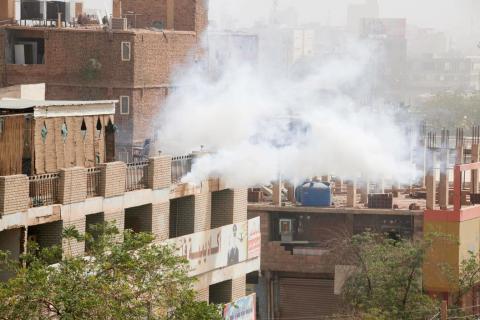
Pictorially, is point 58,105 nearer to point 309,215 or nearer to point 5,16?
point 309,215

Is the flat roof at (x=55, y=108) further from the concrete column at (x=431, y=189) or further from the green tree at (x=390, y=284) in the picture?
the concrete column at (x=431, y=189)

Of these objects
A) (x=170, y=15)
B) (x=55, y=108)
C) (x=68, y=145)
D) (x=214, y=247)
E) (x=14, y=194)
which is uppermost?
(x=170, y=15)

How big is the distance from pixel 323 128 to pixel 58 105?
1935cm

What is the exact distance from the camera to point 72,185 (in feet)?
145

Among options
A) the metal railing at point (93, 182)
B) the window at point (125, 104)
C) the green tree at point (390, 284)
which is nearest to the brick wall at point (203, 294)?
the green tree at point (390, 284)

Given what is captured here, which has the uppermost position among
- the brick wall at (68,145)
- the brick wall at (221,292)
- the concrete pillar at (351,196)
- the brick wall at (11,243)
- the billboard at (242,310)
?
the brick wall at (68,145)

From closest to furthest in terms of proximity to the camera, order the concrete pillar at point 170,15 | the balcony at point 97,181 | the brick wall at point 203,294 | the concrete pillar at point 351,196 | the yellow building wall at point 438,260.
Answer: the balcony at point 97,181 → the brick wall at point 203,294 → the yellow building wall at point 438,260 → the concrete pillar at point 351,196 → the concrete pillar at point 170,15

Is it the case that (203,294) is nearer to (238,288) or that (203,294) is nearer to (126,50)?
(238,288)

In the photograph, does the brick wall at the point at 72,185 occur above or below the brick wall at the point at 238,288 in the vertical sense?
above

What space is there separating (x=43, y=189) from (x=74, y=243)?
5.28 feet

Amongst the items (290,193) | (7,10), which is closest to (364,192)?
(290,193)

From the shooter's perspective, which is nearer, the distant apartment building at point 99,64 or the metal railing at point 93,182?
the metal railing at point 93,182

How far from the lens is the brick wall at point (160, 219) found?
162ft

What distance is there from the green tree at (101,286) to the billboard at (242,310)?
13474mm
